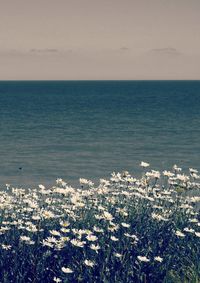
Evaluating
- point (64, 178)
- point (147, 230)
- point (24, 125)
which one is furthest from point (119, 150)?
point (147, 230)

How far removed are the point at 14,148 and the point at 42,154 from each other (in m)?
3.12

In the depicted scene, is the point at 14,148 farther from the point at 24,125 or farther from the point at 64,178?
the point at 24,125

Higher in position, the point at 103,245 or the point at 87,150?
the point at 103,245

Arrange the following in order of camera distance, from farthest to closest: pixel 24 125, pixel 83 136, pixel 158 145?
pixel 24 125
pixel 83 136
pixel 158 145

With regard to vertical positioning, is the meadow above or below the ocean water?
above

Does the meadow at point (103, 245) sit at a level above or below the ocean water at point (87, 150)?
above

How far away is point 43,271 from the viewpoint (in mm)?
7414

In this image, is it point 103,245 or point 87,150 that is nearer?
point 103,245

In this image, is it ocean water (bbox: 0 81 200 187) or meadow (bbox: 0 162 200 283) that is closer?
meadow (bbox: 0 162 200 283)

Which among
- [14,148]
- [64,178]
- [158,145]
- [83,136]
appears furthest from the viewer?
[83,136]

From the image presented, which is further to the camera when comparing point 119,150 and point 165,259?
point 119,150

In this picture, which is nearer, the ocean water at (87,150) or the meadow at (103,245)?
the meadow at (103,245)

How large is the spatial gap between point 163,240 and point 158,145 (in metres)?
27.5

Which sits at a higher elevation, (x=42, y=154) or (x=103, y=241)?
(x=103, y=241)
